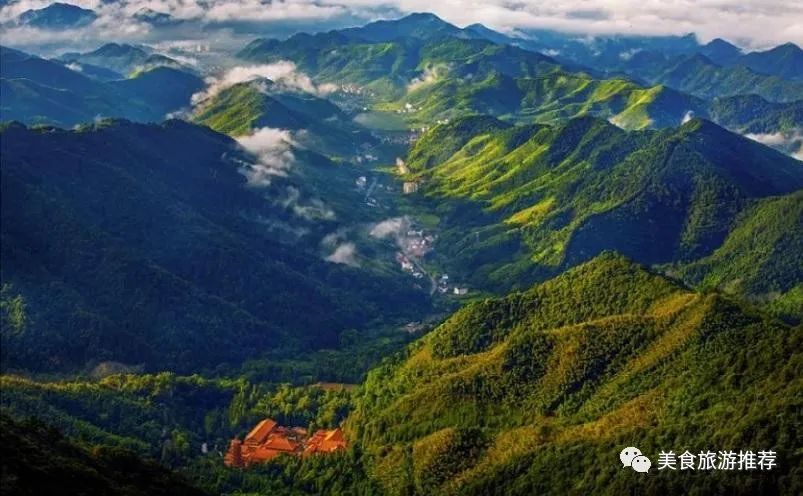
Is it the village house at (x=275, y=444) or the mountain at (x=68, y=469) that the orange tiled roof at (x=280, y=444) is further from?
the mountain at (x=68, y=469)

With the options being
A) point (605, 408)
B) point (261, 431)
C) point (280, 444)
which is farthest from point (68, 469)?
point (605, 408)

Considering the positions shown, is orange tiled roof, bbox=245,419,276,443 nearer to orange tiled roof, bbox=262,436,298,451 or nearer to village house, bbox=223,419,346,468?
village house, bbox=223,419,346,468

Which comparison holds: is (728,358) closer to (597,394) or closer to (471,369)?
(597,394)

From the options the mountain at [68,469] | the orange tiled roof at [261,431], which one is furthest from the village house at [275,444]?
the mountain at [68,469]

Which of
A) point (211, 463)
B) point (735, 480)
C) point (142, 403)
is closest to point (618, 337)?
point (735, 480)

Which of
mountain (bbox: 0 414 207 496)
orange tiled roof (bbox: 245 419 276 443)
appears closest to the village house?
orange tiled roof (bbox: 245 419 276 443)

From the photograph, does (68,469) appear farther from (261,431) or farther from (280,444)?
(261,431)
